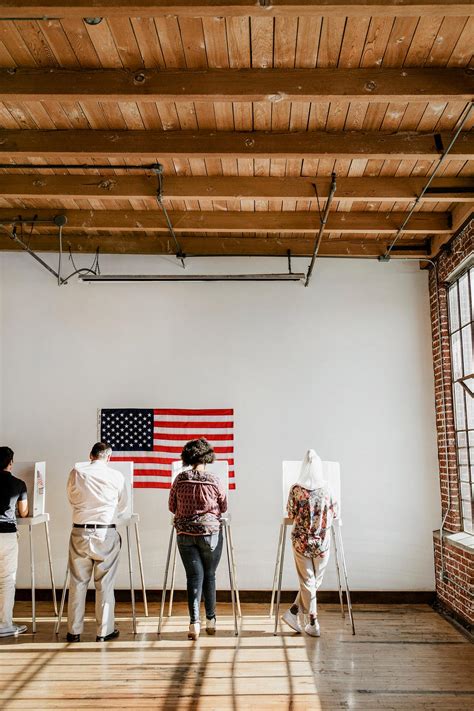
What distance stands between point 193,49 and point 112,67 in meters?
0.54

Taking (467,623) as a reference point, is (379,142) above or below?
above

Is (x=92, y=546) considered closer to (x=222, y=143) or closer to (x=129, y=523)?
(x=129, y=523)

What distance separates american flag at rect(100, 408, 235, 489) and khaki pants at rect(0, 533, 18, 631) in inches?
66.9

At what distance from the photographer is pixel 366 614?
20.6 ft

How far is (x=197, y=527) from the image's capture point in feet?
17.6

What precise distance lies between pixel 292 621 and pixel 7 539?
2566 mm

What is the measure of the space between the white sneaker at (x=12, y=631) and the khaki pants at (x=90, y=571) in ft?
1.91

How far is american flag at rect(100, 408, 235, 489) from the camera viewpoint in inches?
275

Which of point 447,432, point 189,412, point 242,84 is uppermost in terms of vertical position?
point 242,84

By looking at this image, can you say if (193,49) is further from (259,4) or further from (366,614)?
(366,614)

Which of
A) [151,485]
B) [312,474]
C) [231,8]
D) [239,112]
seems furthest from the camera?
[151,485]

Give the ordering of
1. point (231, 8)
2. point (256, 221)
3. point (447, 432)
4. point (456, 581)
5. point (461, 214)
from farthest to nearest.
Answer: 1. point (447, 432)
2. point (256, 221)
3. point (456, 581)
4. point (461, 214)
5. point (231, 8)

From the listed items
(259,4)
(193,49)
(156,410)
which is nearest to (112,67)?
(193,49)

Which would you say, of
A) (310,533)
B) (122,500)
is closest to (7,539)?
(122,500)
